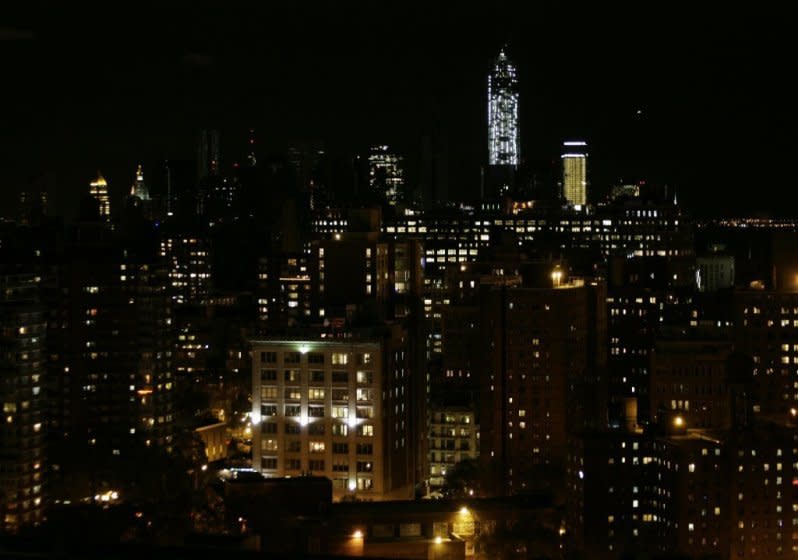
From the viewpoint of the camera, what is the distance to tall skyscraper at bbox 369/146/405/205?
36656mm

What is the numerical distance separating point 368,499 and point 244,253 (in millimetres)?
19748

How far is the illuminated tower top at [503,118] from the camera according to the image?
127 ft

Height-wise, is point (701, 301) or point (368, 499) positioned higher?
point (701, 301)

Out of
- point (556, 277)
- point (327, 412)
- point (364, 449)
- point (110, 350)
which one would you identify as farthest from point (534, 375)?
point (110, 350)

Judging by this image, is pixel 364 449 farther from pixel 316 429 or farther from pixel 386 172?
pixel 386 172

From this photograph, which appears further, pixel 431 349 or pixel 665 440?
pixel 431 349

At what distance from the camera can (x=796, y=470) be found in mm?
14984

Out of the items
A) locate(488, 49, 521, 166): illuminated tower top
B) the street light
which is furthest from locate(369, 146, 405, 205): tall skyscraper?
the street light

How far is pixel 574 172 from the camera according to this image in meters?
37.2

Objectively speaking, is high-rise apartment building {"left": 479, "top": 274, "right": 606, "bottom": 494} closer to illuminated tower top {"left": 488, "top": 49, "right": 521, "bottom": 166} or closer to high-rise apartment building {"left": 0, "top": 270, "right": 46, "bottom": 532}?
high-rise apartment building {"left": 0, "top": 270, "right": 46, "bottom": 532}

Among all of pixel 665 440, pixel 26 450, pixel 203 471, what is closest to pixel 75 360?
pixel 203 471

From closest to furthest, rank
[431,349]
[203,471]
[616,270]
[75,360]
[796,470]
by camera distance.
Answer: [796,470] → [203,471] → [75,360] → [431,349] → [616,270]

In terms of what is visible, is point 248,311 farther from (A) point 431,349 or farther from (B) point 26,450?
(B) point 26,450

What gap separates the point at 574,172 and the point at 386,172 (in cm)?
465
